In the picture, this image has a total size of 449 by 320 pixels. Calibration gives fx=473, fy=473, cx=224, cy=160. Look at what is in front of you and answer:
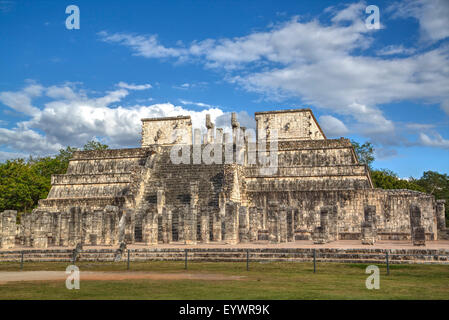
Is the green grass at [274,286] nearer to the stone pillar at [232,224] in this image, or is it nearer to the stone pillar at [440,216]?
the stone pillar at [232,224]

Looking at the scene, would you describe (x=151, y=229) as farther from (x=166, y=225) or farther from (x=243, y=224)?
(x=243, y=224)

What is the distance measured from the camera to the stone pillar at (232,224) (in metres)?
23.8

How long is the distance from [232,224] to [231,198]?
4.18 meters

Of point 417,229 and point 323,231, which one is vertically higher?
point 417,229

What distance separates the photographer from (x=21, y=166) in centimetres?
4350

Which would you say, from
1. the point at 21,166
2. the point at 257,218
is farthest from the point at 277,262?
the point at 21,166

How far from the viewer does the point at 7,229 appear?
25.3 m

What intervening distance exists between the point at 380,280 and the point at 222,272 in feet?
15.7

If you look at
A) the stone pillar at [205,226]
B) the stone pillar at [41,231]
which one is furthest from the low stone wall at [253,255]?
the stone pillar at [205,226]

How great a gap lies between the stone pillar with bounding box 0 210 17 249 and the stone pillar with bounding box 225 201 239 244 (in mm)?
11668

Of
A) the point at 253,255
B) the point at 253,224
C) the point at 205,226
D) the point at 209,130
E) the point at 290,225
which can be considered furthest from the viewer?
the point at 209,130

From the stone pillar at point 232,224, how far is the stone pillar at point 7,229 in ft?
38.3

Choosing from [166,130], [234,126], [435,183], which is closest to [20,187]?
[166,130]

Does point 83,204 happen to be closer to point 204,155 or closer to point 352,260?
point 204,155
